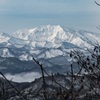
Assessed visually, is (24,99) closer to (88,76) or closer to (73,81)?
(73,81)

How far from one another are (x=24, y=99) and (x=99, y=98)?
132 cm

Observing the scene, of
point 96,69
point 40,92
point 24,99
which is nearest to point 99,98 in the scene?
point 96,69

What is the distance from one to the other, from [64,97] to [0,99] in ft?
4.87

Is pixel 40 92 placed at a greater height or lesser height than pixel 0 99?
greater

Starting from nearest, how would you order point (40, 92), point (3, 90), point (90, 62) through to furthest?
point (40, 92) < point (3, 90) < point (90, 62)

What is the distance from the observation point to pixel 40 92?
4.49 metres

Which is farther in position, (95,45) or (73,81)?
(95,45)

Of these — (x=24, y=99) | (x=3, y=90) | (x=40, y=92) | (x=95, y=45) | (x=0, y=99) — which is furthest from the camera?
(x=95, y=45)

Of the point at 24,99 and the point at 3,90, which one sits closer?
the point at 24,99

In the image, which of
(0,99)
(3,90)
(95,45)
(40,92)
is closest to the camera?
(40,92)

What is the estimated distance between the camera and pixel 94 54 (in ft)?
20.3

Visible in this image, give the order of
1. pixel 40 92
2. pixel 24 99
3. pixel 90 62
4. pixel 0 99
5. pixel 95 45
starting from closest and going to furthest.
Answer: pixel 24 99 → pixel 40 92 → pixel 0 99 → pixel 90 62 → pixel 95 45

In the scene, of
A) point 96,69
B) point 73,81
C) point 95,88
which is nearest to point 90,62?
point 96,69

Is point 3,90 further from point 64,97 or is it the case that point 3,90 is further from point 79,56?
point 79,56
